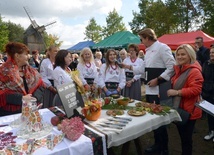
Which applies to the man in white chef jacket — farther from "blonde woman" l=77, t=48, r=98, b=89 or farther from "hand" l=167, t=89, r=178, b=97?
"blonde woman" l=77, t=48, r=98, b=89

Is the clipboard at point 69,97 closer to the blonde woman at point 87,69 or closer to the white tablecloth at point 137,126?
the white tablecloth at point 137,126

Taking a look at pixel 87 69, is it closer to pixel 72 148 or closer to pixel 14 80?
pixel 14 80

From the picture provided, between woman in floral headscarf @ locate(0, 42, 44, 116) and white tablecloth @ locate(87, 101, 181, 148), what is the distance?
1.06 m

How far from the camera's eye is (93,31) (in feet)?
112

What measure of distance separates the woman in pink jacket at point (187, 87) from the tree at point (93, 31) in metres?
32.2

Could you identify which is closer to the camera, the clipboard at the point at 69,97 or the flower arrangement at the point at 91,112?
the clipboard at the point at 69,97

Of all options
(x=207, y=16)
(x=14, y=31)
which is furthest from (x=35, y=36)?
(x=207, y=16)

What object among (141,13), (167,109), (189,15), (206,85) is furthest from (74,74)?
(141,13)

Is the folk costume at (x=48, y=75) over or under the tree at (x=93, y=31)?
under

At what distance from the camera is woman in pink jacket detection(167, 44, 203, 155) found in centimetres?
224

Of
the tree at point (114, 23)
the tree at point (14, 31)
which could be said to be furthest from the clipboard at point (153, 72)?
the tree at point (14, 31)

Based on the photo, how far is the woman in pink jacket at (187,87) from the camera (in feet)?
7.36

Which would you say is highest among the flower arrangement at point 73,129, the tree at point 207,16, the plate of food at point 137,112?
the tree at point 207,16

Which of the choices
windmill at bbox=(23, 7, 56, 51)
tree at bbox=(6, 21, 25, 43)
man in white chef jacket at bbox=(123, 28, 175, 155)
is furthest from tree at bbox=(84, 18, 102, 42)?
man in white chef jacket at bbox=(123, 28, 175, 155)
